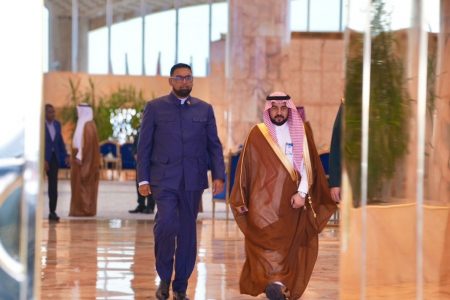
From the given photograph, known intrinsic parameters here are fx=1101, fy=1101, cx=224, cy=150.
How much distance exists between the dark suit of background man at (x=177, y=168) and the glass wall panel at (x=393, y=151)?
2782 mm

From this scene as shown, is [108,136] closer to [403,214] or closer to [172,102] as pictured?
[172,102]

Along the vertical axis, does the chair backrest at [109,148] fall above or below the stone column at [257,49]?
below

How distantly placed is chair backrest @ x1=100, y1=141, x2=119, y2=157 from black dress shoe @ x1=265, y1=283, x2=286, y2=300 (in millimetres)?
15154

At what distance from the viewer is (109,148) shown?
21938mm

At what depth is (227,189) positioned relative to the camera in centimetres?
1277

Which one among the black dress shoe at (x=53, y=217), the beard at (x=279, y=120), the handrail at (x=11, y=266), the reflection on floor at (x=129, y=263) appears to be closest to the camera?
the handrail at (x=11, y=266)

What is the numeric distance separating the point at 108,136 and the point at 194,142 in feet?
51.9

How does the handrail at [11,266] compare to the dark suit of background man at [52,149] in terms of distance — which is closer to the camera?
the handrail at [11,266]

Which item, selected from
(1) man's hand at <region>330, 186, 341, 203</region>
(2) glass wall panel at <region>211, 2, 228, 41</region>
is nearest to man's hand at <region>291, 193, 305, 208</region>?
(1) man's hand at <region>330, 186, 341, 203</region>

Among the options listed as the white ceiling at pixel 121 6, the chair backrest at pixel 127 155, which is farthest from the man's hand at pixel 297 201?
the white ceiling at pixel 121 6

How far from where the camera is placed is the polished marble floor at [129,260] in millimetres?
7305

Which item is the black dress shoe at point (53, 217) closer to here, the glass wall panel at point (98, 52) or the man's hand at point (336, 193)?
the man's hand at point (336, 193)

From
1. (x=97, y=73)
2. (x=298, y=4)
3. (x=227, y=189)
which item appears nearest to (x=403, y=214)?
(x=227, y=189)

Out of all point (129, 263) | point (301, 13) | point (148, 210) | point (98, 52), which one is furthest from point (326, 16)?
point (129, 263)
